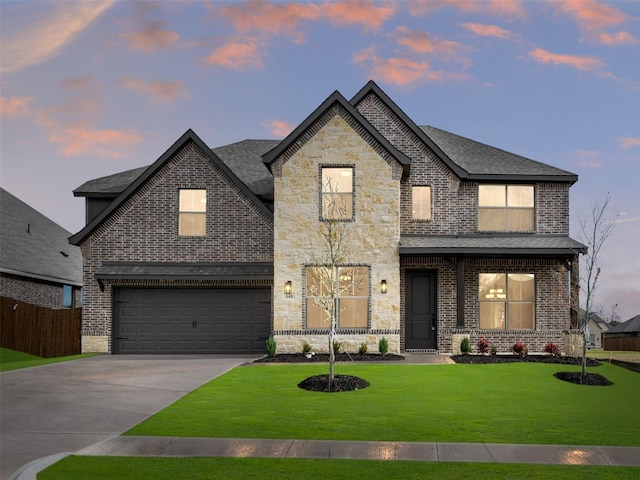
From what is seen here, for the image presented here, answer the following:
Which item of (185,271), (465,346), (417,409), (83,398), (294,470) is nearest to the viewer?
(294,470)

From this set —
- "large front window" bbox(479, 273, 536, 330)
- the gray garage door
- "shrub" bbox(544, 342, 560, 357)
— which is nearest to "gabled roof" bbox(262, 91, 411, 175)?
the gray garage door

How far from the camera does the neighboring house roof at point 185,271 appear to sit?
2339cm

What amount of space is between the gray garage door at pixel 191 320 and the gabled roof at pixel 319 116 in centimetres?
531

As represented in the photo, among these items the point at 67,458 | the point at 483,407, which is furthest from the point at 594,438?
the point at 67,458

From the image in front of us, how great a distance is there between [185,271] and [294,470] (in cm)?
1606

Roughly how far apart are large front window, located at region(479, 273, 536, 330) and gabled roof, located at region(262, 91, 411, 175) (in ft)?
18.4

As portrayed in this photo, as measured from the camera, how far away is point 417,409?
42.3ft

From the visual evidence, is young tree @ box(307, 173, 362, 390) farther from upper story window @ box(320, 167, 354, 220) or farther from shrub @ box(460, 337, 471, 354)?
shrub @ box(460, 337, 471, 354)

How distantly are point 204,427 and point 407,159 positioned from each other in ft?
45.0

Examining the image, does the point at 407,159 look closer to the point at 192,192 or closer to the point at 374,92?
the point at 374,92

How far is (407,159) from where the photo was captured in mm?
22391

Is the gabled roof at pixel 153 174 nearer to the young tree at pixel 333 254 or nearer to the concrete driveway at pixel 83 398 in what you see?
the young tree at pixel 333 254

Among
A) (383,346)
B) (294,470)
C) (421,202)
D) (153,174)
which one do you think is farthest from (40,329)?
(294,470)

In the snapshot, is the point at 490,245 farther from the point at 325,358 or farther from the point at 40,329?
the point at 40,329
